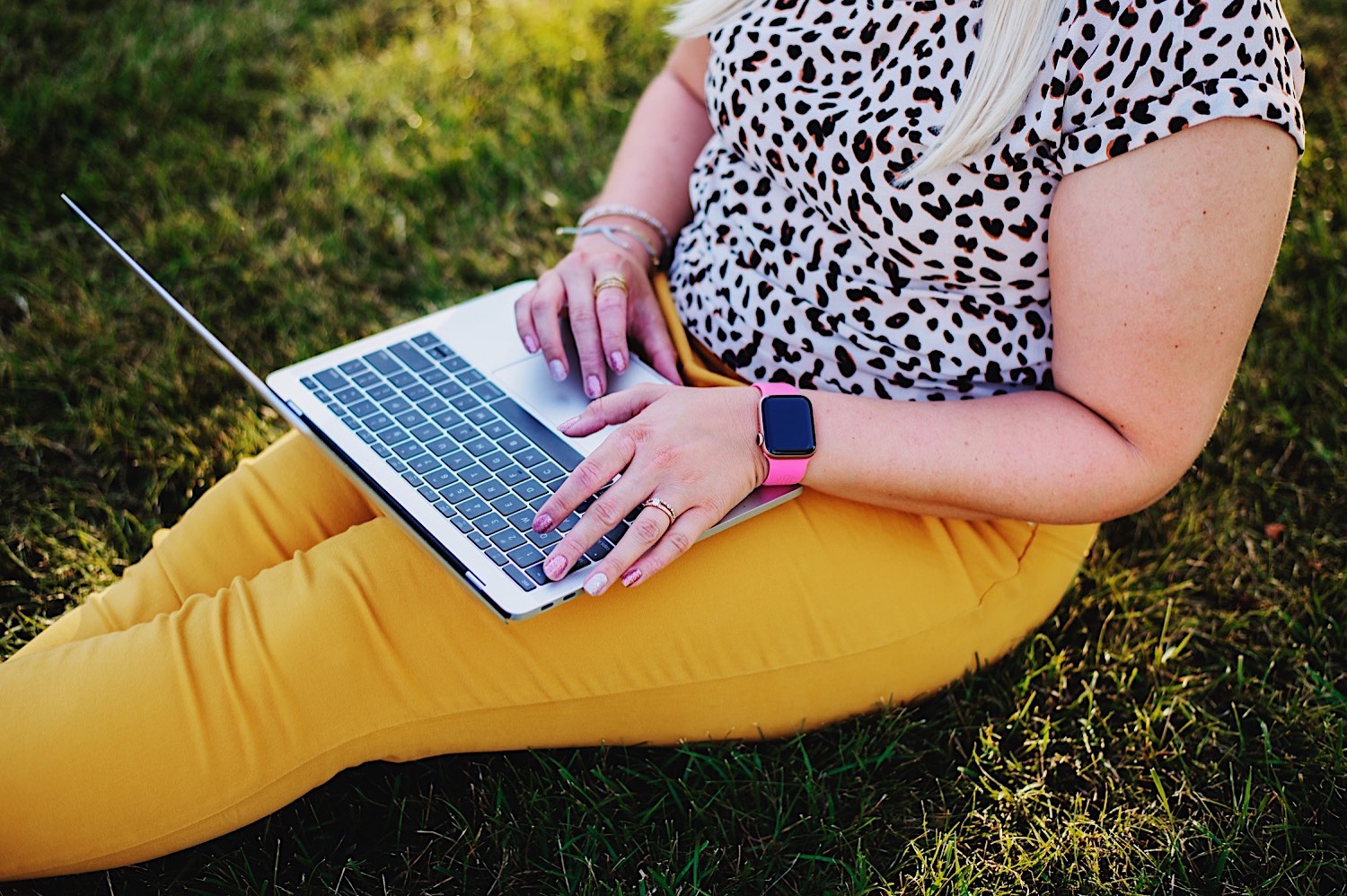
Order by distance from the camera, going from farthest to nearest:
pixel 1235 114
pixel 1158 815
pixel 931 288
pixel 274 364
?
1. pixel 274 364
2. pixel 1158 815
3. pixel 931 288
4. pixel 1235 114

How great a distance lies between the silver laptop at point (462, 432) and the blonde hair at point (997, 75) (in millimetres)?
466

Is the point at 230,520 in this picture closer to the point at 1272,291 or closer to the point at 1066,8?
the point at 1066,8

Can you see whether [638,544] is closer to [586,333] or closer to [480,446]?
[480,446]

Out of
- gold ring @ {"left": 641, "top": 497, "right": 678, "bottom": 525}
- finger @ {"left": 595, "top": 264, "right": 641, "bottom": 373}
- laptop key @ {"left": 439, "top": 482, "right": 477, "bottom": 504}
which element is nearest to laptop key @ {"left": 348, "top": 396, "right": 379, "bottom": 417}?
laptop key @ {"left": 439, "top": 482, "right": 477, "bottom": 504}

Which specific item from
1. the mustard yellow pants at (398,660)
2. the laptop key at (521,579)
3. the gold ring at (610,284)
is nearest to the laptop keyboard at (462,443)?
the laptop key at (521,579)

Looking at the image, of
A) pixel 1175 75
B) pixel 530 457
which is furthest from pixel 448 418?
pixel 1175 75

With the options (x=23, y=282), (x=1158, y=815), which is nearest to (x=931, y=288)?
(x=1158, y=815)

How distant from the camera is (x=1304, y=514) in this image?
218cm

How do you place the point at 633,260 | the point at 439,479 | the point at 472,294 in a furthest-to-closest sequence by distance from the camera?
1. the point at 472,294
2. the point at 633,260
3. the point at 439,479

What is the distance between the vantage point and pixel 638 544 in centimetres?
133

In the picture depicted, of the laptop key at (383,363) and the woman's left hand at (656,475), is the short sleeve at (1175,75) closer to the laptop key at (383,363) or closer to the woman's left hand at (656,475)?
the woman's left hand at (656,475)

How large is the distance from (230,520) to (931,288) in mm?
1059

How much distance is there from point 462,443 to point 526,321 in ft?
0.81

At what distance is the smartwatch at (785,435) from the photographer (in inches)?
56.2
